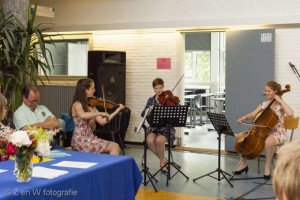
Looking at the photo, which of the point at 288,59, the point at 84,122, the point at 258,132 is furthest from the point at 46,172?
the point at 288,59

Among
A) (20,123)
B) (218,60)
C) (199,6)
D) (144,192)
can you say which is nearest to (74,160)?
(20,123)

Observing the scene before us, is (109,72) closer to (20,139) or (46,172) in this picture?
(46,172)

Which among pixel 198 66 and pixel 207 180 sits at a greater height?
pixel 198 66

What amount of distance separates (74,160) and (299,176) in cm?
240

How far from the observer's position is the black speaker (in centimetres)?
725

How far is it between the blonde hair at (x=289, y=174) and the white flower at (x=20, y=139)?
67.1 inches

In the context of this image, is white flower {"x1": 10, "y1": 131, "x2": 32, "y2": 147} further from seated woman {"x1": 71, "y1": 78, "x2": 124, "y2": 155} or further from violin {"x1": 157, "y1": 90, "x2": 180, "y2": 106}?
violin {"x1": 157, "y1": 90, "x2": 180, "y2": 106}

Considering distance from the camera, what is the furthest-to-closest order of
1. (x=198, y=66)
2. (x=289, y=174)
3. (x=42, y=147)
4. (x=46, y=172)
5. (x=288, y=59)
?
(x=198, y=66) → (x=288, y=59) → (x=46, y=172) → (x=42, y=147) → (x=289, y=174)

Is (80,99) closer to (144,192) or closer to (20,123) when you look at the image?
(20,123)

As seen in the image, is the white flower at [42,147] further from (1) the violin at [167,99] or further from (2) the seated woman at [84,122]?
(1) the violin at [167,99]

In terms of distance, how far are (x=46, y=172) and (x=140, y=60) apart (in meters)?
5.13

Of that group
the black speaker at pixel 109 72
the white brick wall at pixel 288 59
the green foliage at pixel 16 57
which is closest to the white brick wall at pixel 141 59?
the black speaker at pixel 109 72

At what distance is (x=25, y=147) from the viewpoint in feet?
8.24

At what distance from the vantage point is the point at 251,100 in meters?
6.75
